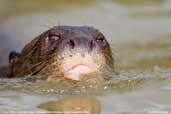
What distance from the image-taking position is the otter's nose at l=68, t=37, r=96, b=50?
5.43 meters

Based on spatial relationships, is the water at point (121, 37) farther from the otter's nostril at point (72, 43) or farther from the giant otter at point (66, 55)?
the otter's nostril at point (72, 43)

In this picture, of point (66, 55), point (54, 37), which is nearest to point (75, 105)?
point (66, 55)

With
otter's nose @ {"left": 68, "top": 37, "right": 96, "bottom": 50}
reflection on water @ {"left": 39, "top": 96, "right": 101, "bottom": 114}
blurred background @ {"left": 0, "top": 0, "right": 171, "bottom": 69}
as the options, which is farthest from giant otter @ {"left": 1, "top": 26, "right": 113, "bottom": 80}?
blurred background @ {"left": 0, "top": 0, "right": 171, "bottom": 69}

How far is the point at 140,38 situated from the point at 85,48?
385cm

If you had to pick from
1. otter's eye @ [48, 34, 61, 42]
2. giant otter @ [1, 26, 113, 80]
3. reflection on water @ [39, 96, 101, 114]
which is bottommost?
reflection on water @ [39, 96, 101, 114]

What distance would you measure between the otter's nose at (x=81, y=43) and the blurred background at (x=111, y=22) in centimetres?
287

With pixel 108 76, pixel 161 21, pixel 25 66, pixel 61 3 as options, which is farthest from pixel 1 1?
pixel 108 76

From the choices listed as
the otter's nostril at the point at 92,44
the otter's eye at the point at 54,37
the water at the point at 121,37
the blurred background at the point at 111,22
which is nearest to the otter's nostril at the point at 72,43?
the otter's nostril at the point at 92,44

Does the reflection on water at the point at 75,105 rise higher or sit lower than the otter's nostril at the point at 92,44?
lower

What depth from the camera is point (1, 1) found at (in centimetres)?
984

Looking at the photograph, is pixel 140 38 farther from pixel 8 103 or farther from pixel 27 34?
pixel 8 103

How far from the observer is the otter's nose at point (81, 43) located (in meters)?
5.43

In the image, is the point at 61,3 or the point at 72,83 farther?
the point at 61,3

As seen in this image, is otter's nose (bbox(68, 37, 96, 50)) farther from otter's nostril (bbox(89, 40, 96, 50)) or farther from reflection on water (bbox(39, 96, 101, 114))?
reflection on water (bbox(39, 96, 101, 114))
